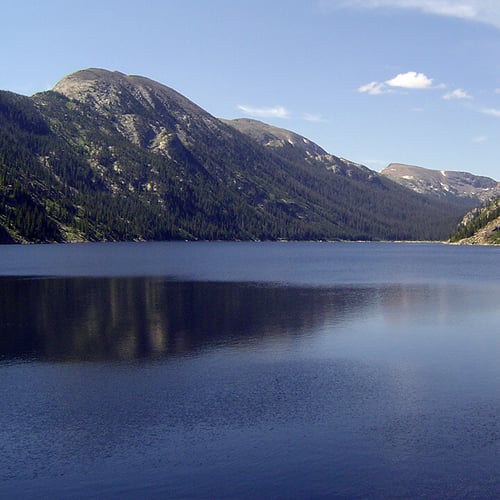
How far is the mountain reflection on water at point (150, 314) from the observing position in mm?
71875

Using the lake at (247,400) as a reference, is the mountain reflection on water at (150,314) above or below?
above

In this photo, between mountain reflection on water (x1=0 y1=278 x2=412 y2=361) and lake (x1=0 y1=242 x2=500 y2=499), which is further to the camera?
mountain reflection on water (x1=0 y1=278 x2=412 y2=361)

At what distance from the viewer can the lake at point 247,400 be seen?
114 feet

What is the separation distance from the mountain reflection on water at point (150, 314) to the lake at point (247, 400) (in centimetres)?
52

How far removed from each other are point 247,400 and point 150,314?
163 ft

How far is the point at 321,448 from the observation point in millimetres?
38969

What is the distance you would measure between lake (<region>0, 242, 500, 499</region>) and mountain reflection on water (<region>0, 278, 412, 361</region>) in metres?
0.52

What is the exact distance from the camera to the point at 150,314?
316 ft

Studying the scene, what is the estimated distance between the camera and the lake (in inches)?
1366

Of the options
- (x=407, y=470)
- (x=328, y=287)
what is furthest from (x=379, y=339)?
(x=328, y=287)

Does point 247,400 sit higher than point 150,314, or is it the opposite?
point 150,314

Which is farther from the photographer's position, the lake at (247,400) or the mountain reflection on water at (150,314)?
the mountain reflection on water at (150,314)

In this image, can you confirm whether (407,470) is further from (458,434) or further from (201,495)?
(201,495)

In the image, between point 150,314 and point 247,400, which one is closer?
point 247,400
